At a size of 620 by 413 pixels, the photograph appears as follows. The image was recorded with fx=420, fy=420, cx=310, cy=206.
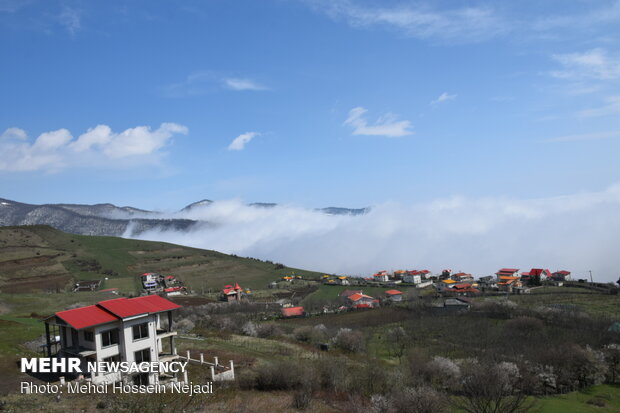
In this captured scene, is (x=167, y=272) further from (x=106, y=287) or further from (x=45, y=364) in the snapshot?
(x=45, y=364)

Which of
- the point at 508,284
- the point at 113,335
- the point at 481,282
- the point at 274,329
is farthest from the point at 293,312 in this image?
the point at 481,282

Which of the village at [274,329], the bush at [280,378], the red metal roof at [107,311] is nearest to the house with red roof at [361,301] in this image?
the village at [274,329]

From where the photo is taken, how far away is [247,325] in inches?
2290

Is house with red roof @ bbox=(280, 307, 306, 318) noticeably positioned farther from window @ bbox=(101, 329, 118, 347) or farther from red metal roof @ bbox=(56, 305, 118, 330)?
red metal roof @ bbox=(56, 305, 118, 330)

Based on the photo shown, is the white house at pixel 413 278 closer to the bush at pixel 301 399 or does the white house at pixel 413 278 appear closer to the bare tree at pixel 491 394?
the bare tree at pixel 491 394

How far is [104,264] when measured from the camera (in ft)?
426

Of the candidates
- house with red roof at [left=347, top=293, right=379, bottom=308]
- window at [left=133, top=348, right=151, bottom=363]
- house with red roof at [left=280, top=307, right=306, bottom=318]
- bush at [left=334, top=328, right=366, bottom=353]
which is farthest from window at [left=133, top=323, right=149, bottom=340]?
house with red roof at [left=347, top=293, right=379, bottom=308]

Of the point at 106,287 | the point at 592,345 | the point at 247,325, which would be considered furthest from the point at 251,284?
the point at 592,345

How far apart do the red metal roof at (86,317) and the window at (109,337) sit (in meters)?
1.00

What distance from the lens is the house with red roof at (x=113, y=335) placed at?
87.6 ft

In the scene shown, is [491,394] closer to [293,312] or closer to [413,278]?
[293,312]

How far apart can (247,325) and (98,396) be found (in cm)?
3838

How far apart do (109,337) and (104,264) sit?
11432cm

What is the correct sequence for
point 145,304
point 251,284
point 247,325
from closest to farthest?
point 145,304 < point 247,325 < point 251,284
